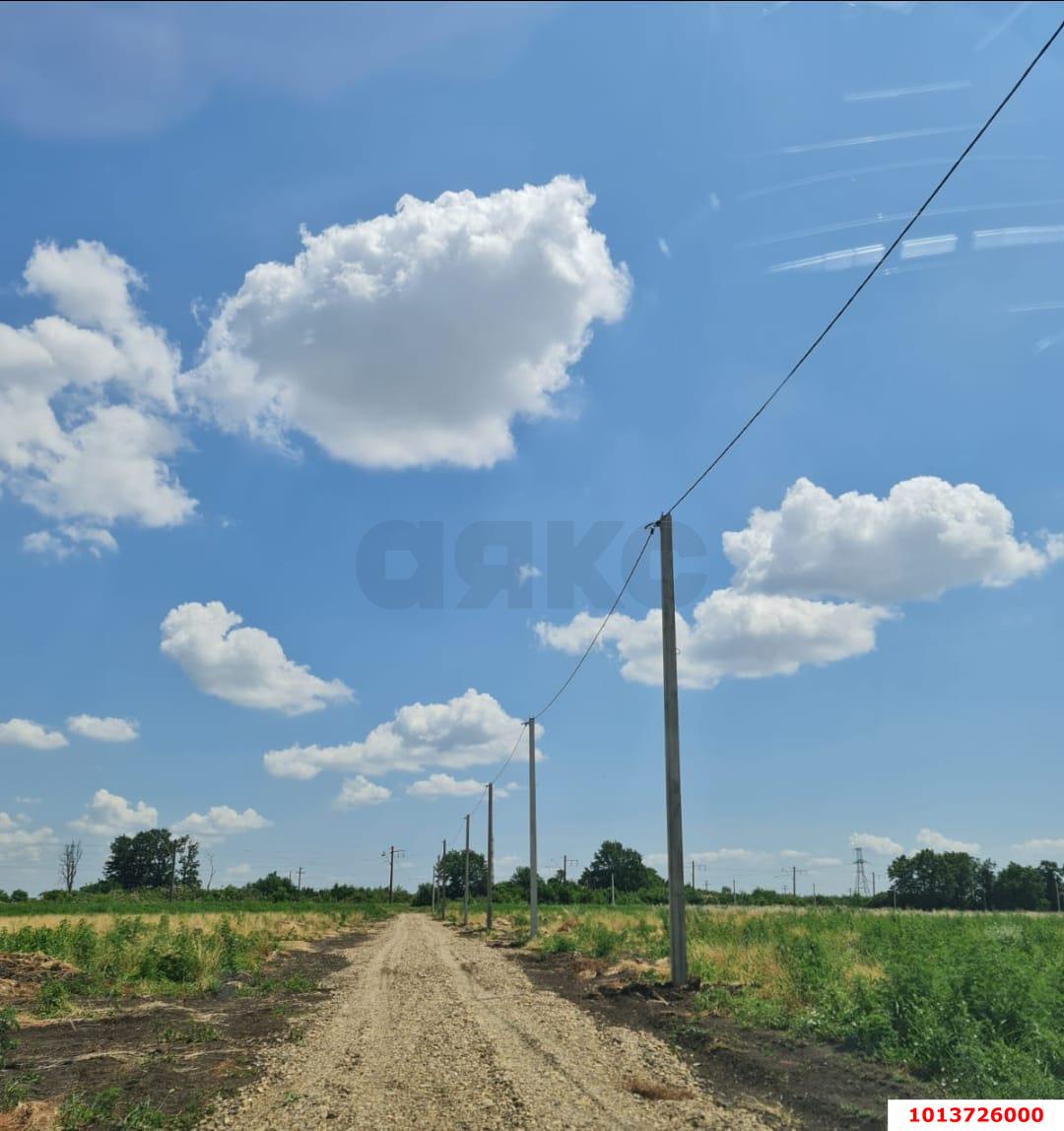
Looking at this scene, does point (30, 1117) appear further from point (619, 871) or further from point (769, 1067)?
point (619, 871)

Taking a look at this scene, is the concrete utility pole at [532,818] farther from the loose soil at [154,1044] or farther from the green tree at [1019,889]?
the green tree at [1019,889]

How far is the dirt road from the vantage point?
28.3 feet

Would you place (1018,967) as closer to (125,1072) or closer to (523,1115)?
(523,1115)

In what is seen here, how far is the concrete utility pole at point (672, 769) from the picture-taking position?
58.3ft

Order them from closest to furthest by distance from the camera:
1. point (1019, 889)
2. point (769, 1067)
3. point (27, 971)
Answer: point (769, 1067) < point (27, 971) < point (1019, 889)

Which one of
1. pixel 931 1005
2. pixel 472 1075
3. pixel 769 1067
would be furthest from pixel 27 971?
pixel 931 1005

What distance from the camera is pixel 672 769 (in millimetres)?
18609

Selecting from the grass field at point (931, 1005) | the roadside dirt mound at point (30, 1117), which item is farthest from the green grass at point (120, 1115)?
the grass field at point (931, 1005)

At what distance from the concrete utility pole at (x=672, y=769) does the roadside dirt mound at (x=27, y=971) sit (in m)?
12.7

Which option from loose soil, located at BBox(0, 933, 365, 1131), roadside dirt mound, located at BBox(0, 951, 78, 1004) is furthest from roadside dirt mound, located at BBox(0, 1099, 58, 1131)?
roadside dirt mound, located at BBox(0, 951, 78, 1004)

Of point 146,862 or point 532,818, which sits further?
point 146,862

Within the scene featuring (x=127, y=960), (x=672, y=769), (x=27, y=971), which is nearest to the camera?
(x=672, y=769)

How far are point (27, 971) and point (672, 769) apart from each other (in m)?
15.1

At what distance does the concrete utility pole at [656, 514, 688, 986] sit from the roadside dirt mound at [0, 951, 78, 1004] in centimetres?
1270
